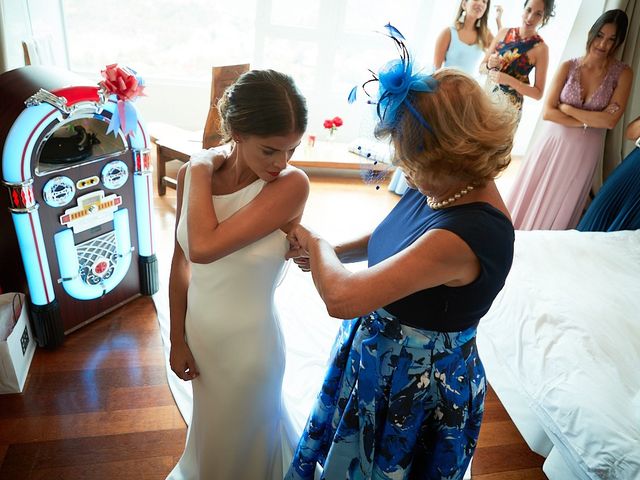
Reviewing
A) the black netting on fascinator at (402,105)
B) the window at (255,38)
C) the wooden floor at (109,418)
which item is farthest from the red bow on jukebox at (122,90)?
the window at (255,38)

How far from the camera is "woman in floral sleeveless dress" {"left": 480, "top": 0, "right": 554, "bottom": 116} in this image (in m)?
3.28

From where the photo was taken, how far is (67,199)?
2.08 m

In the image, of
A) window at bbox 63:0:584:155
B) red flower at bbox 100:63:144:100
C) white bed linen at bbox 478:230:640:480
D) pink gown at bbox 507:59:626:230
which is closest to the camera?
white bed linen at bbox 478:230:640:480

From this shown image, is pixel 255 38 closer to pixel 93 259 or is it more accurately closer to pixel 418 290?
pixel 93 259

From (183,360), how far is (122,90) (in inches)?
49.1

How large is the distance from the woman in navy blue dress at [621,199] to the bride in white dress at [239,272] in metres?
2.71

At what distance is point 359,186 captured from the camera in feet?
15.5

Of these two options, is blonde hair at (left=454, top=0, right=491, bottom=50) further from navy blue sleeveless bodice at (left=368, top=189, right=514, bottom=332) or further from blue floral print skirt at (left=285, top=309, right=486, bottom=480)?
blue floral print skirt at (left=285, top=309, right=486, bottom=480)

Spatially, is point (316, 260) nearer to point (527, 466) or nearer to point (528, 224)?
point (527, 466)

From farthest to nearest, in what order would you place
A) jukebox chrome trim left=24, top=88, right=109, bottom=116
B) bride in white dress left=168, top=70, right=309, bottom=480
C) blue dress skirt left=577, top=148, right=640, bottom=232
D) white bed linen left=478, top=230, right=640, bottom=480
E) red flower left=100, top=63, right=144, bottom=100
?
blue dress skirt left=577, top=148, right=640, bottom=232
red flower left=100, top=63, right=144, bottom=100
jukebox chrome trim left=24, top=88, right=109, bottom=116
white bed linen left=478, top=230, right=640, bottom=480
bride in white dress left=168, top=70, right=309, bottom=480

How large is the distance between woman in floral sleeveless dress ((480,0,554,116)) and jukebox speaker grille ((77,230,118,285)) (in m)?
2.75

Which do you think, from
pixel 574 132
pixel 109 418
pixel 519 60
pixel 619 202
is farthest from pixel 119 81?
pixel 619 202

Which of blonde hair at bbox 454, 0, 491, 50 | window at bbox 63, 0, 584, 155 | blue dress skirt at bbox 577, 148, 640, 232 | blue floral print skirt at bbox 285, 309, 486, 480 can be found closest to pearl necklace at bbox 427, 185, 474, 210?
blue floral print skirt at bbox 285, 309, 486, 480

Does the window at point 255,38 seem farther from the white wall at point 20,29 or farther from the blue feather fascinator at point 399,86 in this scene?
the blue feather fascinator at point 399,86
